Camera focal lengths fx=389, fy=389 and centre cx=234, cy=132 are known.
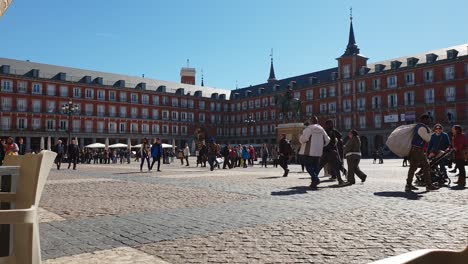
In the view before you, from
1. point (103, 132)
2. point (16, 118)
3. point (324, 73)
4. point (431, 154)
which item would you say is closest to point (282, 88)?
point (324, 73)

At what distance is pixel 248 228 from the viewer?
458 centimetres

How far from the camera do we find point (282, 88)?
6950cm

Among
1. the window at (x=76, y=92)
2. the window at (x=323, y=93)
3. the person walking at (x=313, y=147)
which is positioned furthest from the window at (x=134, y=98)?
the person walking at (x=313, y=147)

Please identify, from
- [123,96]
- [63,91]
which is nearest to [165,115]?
[123,96]

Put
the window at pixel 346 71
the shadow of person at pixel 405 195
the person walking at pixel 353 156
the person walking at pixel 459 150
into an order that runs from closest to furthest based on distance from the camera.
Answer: the shadow of person at pixel 405 195 < the person walking at pixel 459 150 < the person walking at pixel 353 156 < the window at pixel 346 71

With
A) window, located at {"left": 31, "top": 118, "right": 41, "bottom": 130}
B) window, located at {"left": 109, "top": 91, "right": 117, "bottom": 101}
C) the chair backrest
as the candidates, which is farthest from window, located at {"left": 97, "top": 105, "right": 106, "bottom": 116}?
the chair backrest

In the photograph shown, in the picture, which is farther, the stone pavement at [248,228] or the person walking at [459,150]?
the person walking at [459,150]

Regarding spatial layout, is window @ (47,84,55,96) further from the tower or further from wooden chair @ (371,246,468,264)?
wooden chair @ (371,246,468,264)

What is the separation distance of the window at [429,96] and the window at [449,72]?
7.93ft

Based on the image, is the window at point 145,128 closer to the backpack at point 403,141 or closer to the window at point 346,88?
the window at point 346,88

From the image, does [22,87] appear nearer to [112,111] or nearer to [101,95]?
[101,95]

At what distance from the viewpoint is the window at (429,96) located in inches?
1902

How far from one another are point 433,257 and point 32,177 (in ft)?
7.68

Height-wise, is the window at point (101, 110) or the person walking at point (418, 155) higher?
the window at point (101, 110)
